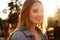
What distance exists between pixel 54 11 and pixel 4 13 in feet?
3.33

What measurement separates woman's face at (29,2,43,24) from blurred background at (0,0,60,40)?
244 centimetres

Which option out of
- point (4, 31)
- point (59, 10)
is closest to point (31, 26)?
point (4, 31)

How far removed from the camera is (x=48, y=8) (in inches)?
155

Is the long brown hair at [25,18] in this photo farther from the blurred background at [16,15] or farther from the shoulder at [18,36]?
the blurred background at [16,15]

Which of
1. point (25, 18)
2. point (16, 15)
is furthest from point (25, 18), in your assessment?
point (16, 15)

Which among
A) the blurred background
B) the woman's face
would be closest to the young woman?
the woman's face

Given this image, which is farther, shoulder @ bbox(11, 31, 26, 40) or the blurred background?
the blurred background

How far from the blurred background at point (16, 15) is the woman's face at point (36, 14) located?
2.44 meters

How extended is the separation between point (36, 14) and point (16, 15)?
8.56 feet

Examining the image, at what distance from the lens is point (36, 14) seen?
101 centimetres

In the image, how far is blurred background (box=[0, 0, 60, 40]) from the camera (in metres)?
3.57

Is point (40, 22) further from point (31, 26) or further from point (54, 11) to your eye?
point (54, 11)

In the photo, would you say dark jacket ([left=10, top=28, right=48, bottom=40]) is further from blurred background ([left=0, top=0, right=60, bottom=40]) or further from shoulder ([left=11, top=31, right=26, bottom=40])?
blurred background ([left=0, top=0, right=60, bottom=40])

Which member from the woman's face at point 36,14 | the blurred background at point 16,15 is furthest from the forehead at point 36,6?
the blurred background at point 16,15
